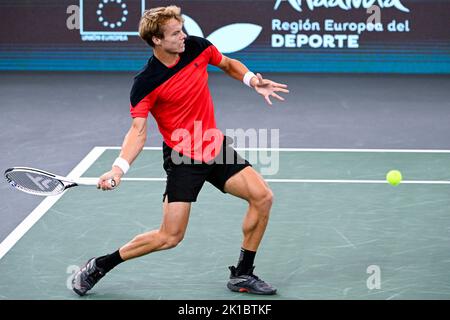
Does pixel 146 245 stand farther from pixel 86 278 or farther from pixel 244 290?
pixel 244 290

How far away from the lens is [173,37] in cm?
703

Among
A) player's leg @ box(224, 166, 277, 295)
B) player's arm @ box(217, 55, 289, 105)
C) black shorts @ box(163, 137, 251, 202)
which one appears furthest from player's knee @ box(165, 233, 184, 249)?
player's arm @ box(217, 55, 289, 105)

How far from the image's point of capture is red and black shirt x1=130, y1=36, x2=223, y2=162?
7.11 metres

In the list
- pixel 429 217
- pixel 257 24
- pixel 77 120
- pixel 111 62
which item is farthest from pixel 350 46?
pixel 429 217

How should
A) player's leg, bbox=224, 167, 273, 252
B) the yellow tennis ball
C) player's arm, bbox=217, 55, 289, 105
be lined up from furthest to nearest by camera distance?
1. the yellow tennis ball
2. player's arm, bbox=217, 55, 289, 105
3. player's leg, bbox=224, 167, 273, 252

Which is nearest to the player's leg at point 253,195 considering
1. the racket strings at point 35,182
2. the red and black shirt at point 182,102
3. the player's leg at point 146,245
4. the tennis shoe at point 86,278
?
the red and black shirt at point 182,102

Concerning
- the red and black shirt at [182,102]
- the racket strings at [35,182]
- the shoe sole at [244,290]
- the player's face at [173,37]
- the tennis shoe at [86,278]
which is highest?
the player's face at [173,37]

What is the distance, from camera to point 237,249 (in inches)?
331

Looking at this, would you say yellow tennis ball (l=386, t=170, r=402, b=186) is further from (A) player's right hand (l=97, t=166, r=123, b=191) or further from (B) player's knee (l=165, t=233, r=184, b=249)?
(A) player's right hand (l=97, t=166, r=123, b=191)

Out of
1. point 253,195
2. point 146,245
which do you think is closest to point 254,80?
point 253,195

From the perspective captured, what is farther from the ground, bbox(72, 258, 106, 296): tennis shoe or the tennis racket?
the tennis racket

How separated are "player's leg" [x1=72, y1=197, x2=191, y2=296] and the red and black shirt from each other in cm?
43

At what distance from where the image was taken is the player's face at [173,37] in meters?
7.02

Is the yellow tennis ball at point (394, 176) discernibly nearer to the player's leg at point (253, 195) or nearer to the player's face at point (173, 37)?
the player's leg at point (253, 195)
